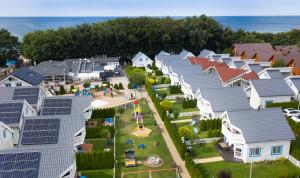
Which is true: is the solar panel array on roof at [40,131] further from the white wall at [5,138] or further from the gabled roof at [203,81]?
the gabled roof at [203,81]

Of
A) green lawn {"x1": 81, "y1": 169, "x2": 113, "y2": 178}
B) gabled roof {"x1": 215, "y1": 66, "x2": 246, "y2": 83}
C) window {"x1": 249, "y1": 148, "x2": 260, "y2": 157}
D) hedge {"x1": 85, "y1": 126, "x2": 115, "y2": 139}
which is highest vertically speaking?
gabled roof {"x1": 215, "y1": 66, "x2": 246, "y2": 83}

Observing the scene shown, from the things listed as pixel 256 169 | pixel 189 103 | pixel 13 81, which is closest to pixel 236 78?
pixel 189 103

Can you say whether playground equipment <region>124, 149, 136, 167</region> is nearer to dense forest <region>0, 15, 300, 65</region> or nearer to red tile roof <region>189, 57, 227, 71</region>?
red tile roof <region>189, 57, 227, 71</region>

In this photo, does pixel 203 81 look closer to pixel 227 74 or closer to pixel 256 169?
pixel 227 74

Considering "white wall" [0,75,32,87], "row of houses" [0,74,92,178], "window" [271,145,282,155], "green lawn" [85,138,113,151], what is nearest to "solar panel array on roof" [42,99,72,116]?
"row of houses" [0,74,92,178]

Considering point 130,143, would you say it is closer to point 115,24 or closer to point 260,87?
point 260,87

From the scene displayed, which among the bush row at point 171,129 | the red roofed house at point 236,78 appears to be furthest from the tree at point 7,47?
the red roofed house at point 236,78

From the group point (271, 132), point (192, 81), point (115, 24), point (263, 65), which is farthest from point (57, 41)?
point (271, 132)
